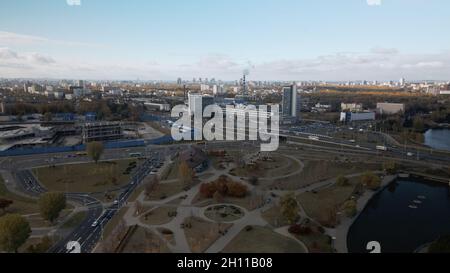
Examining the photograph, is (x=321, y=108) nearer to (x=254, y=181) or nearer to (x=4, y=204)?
(x=254, y=181)

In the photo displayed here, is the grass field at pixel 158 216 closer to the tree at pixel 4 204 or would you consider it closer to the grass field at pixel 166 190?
the grass field at pixel 166 190

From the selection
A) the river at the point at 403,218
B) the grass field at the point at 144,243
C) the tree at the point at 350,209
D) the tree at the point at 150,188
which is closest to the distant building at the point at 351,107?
the river at the point at 403,218

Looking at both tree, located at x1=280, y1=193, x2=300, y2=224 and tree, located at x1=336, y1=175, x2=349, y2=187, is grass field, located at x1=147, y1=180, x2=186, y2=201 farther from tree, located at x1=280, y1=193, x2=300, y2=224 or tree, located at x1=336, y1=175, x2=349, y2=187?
tree, located at x1=336, y1=175, x2=349, y2=187

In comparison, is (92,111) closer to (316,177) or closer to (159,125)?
(159,125)

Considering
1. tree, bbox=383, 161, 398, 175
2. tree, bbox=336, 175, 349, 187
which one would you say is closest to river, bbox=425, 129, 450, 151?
tree, bbox=383, 161, 398, 175

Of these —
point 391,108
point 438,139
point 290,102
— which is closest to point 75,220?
point 438,139

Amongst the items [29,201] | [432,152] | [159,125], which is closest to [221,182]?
[29,201]
